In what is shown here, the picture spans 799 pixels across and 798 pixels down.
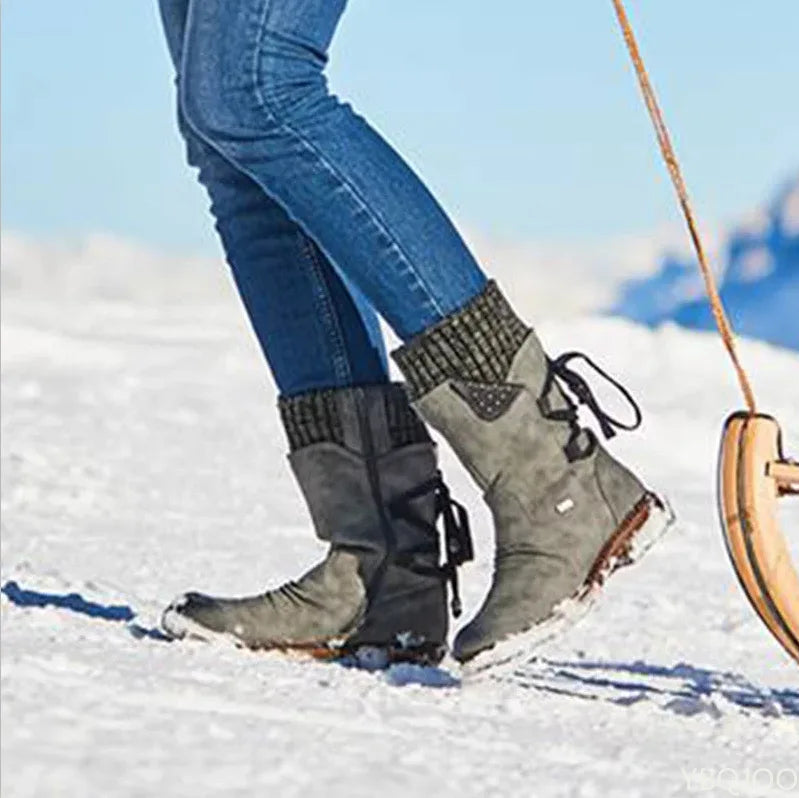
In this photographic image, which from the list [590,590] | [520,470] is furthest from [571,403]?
[590,590]

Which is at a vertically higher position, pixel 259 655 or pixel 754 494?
pixel 754 494

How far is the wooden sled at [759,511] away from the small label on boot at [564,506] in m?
0.19

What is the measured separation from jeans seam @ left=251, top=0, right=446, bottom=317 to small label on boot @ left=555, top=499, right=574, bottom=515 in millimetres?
324

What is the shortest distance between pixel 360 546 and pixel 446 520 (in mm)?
124

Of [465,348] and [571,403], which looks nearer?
[465,348]

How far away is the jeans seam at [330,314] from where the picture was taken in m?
2.74

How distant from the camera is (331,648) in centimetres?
284

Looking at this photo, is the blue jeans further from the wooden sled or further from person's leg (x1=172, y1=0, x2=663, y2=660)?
the wooden sled

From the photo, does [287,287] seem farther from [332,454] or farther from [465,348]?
[465,348]

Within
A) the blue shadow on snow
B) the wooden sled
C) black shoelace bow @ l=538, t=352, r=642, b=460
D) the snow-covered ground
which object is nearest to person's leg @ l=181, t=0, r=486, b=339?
black shoelace bow @ l=538, t=352, r=642, b=460

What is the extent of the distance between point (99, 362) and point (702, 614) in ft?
17.8

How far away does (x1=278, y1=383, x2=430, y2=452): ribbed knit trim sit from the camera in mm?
2789

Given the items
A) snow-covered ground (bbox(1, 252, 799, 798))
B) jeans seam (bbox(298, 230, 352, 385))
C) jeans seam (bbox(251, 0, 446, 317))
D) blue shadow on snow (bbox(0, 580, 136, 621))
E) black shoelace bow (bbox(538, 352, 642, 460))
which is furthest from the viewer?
blue shadow on snow (bbox(0, 580, 136, 621))

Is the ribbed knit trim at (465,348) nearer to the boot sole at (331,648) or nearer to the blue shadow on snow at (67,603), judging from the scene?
the boot sole at (331,648)
